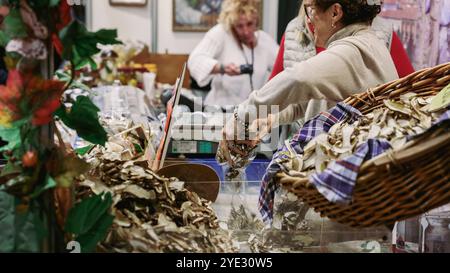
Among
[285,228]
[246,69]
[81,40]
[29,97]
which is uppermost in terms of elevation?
[81,40]

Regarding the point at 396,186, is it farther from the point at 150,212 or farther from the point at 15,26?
the point at 15,26

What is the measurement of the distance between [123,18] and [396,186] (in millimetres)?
6427

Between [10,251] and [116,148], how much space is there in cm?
68

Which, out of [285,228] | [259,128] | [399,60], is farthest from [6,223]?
[399,60]

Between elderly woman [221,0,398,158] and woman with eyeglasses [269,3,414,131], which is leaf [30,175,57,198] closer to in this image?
elderly woman [221,0,398,158]

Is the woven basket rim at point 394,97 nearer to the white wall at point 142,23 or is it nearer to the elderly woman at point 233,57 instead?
the elderly woman at point 233,57

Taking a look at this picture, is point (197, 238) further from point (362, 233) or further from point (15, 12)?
point (15, 12)

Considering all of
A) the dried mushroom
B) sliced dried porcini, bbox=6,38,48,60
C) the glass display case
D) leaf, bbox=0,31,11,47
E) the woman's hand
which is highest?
leaf, bbox=0,31,11,47

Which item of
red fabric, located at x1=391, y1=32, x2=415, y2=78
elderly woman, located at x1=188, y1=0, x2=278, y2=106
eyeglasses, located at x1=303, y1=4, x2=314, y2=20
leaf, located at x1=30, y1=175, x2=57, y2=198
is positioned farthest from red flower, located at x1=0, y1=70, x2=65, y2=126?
elderly woman, located at x1=188, y1=0, x2=278, y2=106

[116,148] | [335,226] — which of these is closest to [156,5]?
[116,148]

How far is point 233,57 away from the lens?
5.12 m

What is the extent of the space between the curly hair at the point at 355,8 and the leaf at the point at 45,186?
105 cm

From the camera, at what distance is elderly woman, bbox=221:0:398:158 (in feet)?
5.85

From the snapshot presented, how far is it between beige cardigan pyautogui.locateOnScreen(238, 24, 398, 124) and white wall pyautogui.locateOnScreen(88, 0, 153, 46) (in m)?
5.62
